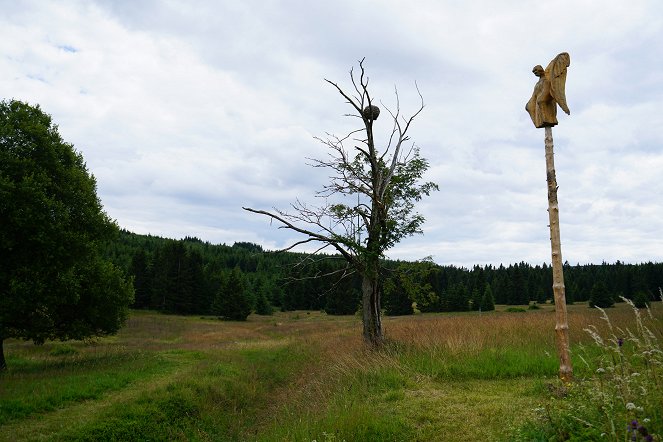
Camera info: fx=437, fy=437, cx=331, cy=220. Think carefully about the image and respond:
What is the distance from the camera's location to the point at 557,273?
727 centimetres

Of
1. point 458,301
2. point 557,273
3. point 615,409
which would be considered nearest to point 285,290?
point 458,301

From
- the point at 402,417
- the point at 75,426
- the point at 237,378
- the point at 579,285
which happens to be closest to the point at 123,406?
the point at 75,426

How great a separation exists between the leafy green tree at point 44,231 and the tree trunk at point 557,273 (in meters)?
15.2

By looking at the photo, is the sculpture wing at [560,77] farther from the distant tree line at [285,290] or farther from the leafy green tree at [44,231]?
the distant tree line at [285,290]

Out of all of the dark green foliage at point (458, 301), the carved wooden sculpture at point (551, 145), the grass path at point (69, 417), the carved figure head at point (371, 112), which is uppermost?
the carved figure head at point (371, 112)

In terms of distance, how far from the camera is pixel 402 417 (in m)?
6.38

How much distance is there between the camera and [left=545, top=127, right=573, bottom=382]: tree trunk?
22.8 ft

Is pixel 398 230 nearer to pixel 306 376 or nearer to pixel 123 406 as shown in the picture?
pixel 306 376

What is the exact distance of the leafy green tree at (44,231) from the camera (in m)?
14.4

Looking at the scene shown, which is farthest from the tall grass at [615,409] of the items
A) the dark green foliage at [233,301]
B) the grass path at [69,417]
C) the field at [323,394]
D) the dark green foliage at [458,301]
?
the dark green foliage at [458,301]

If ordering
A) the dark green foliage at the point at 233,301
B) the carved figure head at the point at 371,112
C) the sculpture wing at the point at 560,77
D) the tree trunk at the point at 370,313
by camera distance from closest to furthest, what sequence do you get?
the sculpture wing at the point at 560,77 → the tree trunk at the point at 370,313 → the carved figure head at the point at 371,112 → the dark green foliage at the point at 233,301

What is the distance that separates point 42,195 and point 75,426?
8.94 metres

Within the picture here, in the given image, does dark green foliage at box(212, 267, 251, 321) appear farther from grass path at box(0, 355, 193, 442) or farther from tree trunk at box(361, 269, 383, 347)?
tree trunk at box(361, 269, 383, 347)

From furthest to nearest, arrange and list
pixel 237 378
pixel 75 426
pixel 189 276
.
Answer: pixel 189 276 < pixel 237 378 < pixel 75 426
